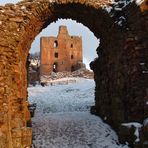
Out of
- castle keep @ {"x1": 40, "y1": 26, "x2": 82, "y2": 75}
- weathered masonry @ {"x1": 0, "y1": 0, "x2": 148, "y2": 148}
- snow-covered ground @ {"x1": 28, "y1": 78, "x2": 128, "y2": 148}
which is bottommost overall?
snow-covered ground @ {"x1": 28, "y1": 78, "x2": 128, "y2": 148}

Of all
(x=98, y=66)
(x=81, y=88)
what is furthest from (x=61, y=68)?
(x=98, y=66)

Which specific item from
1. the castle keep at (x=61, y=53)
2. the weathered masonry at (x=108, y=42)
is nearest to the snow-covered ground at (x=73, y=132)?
the weathered masonry at (x=108, y=42)

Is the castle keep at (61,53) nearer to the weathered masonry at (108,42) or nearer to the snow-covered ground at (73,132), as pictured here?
the snow-covered ground at (73,132)

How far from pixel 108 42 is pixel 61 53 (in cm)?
3958

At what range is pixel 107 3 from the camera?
40.0ft

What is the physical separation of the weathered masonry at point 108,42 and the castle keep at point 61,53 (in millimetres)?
37794

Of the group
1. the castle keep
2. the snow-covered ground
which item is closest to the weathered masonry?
the snow-covered ground

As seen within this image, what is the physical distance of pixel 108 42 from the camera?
1314 centimetres

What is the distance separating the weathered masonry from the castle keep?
3779 cm

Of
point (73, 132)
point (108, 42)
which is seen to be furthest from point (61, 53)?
point (73, 132)

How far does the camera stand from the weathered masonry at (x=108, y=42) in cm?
1050

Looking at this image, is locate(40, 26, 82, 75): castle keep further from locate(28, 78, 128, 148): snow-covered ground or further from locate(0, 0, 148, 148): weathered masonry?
locate(0, 0, 148, 148): weathered masonry

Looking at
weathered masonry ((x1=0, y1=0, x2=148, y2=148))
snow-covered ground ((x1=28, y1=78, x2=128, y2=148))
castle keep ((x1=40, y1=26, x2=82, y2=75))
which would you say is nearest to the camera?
weathered masonry ((x1=0, y1=0, x2=148, y2=148))

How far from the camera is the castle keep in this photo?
51.0 metres
